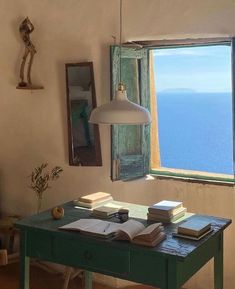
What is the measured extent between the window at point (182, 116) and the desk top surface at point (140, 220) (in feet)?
2.60

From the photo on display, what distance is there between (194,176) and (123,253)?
140 centimetres

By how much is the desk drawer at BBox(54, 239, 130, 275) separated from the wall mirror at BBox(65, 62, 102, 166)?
1.32 metres

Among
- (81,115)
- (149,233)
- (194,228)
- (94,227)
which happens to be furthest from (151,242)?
(81,115)

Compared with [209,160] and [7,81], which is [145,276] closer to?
[209,160]

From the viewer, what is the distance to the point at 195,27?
11.3 ft

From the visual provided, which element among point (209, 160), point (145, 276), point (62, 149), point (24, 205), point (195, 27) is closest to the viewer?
point (145, 276)

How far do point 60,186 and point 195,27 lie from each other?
5.98 ft

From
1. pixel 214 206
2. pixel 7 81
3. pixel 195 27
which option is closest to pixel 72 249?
pixel 214 206

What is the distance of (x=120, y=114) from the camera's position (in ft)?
8.49

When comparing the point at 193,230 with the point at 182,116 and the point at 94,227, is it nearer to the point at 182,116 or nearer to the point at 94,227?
the point at 94,227

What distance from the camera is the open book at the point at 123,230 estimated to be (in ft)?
7.99

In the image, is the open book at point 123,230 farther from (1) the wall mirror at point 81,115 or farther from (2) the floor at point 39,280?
(2) the floor at point 39,280

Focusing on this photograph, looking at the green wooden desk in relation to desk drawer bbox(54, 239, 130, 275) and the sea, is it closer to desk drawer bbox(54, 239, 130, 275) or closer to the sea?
desk drawer bbox(54, 239, 130, 275)

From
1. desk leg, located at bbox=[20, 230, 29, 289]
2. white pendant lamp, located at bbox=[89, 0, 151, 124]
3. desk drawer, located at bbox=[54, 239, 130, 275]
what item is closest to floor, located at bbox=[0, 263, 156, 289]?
desk leg, located at bbox=[20, 230, 29, 289]
